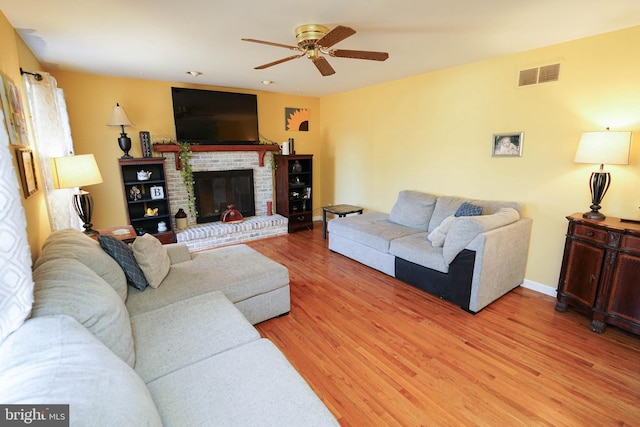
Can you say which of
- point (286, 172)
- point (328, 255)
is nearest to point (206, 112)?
point (286, 172)

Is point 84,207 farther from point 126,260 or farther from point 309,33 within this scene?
point 309,33

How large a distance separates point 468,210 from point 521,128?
101 cm

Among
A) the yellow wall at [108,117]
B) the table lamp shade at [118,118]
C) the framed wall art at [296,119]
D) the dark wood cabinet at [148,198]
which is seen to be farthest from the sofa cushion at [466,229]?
the table lamp shade at [118,118]

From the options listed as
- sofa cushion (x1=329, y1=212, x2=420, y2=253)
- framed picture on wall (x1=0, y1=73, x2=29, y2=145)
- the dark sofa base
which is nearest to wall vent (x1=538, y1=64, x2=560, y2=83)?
the dark sofa base

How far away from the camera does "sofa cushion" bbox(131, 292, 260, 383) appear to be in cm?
143

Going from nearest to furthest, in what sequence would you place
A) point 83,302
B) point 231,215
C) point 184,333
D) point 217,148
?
point 83,302 → point 184,333 → point 217,148 → point 231,215

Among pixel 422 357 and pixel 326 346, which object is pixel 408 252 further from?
pixel 326 346

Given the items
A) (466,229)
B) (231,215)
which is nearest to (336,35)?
(466,229)

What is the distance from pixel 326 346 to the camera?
88.0 inches

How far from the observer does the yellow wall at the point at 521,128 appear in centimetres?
252

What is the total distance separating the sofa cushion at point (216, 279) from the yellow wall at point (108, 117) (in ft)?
7.17

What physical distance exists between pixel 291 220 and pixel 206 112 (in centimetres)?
220

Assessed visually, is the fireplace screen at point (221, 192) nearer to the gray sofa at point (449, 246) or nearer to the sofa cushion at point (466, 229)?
the gray sofa at point (449, 246)

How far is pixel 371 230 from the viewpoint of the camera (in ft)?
12.1
